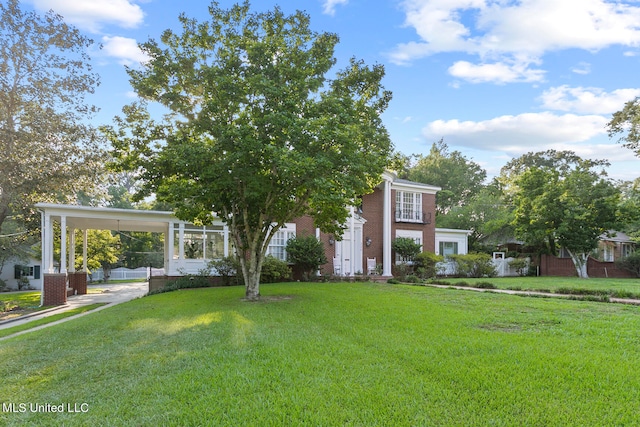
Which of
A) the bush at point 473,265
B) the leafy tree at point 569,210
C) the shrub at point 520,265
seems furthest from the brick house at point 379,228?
the leafy tree at point 569,210

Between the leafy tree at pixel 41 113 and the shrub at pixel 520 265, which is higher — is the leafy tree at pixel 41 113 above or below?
above

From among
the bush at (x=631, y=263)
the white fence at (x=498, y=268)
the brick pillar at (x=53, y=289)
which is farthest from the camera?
the bush at (x=631, y=263)

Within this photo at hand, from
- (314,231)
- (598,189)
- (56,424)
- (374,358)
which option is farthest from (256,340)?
(598,189)

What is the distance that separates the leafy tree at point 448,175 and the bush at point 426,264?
20.1 m

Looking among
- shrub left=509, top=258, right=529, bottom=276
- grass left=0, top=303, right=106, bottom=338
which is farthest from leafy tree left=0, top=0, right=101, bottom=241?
shrub left=509, top=258, right=529, bottom=276

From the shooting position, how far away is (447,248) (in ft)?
85.1

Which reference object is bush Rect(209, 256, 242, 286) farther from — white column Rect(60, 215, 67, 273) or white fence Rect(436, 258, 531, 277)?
white fence Rect(436, 258, 531, 277)

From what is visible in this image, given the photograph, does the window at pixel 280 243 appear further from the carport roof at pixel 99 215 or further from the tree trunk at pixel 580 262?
the tree trunk at pixel 580 262

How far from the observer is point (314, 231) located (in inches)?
810

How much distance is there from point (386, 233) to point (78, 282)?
50.7 ft

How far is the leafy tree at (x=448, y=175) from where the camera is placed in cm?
4203

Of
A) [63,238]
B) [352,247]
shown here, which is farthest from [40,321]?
[352,247]

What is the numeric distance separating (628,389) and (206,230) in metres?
16.4

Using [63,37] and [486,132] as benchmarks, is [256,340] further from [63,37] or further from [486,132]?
[486,132]
